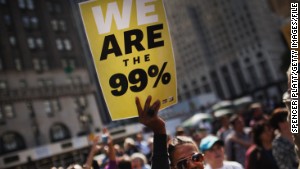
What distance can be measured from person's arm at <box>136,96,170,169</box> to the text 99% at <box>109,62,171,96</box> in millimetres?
320

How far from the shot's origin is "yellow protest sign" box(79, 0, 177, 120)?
9.03ft

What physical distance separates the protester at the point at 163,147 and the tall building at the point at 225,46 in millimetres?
78126

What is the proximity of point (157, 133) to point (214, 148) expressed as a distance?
2112mm

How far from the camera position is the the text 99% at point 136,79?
2.68 m

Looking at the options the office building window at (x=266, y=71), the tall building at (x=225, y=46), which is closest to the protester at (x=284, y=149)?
the tall building at (x=225, y=46)

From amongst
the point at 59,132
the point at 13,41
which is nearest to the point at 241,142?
the point at 59,132

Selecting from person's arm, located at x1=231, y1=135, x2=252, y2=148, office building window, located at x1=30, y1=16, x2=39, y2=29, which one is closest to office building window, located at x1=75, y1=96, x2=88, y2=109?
office building window, located at x1=30, y1=16, x2=39, y2=29

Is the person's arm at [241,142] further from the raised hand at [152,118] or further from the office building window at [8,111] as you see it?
the office building window at [8,111]

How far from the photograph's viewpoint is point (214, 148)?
165 inches

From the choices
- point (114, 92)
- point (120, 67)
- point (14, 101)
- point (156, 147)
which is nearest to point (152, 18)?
point (120, 67)

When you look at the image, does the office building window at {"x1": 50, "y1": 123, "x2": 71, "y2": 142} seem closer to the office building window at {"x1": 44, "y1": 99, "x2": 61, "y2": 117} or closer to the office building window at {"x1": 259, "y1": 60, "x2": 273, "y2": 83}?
the office building window at {"x1": 44, "y1": 99, "x2": 61, "y2": 117}

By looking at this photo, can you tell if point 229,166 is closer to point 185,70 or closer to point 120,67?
point 120,67

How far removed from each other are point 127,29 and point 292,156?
2.64 m

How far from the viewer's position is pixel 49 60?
4650cm
